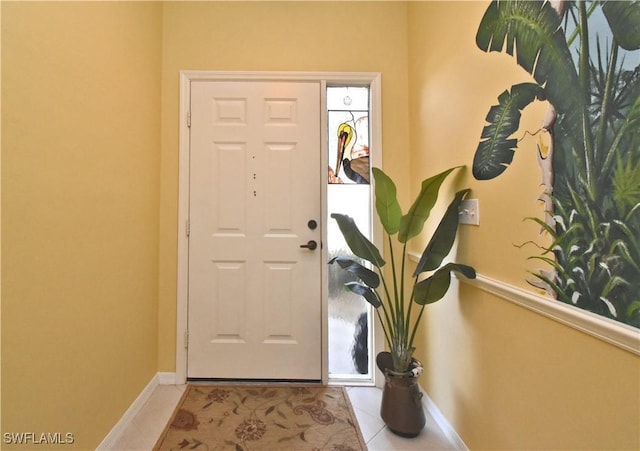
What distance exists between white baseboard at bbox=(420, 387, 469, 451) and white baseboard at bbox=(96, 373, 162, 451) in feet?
5.65

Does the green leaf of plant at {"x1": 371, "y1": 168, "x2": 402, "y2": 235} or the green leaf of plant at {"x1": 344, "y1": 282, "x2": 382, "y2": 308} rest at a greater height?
the green leaf of plant at {"x1": 371, "y1": 168, "x2": 402, "y2": 235}

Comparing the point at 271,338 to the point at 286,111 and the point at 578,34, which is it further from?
the point at 578,34

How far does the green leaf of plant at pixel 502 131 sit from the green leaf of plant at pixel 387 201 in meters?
0.40

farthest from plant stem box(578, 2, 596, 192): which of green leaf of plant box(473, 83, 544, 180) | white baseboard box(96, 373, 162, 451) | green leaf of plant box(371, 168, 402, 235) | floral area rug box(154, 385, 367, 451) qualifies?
white baseboard box(96, 373, 162, 451)

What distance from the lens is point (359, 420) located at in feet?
5.38

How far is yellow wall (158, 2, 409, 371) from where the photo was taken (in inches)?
79.7

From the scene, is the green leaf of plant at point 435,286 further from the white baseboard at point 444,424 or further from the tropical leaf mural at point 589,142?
the white baseboard at point 444,424

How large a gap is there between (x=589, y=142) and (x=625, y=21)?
0.29m

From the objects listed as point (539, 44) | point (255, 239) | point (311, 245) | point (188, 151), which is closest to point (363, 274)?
point (311, 245)

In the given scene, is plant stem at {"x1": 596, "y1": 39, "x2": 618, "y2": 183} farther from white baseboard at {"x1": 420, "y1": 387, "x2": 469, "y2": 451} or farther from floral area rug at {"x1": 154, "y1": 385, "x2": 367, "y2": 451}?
floral area rug at {"x1": 154, "y1": 385, "x2": 367, "y2": 451}

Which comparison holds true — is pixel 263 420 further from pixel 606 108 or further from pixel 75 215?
pixel 606 108

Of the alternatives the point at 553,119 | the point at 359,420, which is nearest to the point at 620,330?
the point at 553,119

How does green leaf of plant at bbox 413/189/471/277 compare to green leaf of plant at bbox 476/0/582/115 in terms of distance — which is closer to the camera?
green leaf of plant at bbox 476/0/582/115

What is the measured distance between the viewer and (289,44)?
2033mm
